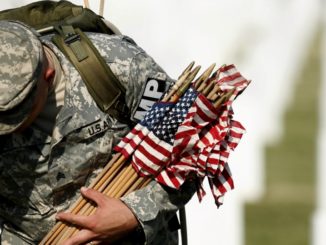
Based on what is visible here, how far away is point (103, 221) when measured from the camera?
167 inches

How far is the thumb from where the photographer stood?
169 inches

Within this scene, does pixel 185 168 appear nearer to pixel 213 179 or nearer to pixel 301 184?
pixel 213 179

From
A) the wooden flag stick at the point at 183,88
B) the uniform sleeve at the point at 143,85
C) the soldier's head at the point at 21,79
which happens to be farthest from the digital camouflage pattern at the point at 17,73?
the wooden flag stick at the point at 183,88

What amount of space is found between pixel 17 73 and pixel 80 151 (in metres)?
0.37

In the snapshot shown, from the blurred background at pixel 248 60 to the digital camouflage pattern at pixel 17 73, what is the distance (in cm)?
236

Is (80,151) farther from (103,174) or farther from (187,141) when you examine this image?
(187,141)

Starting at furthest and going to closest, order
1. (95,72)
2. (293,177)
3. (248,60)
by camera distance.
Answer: (293,177), (248,60), (95,72)

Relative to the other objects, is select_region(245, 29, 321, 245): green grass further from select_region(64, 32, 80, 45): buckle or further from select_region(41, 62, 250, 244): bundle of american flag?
select_region(64, 32, 80, 45): buckle

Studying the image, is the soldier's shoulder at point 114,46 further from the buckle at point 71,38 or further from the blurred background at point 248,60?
the blurred background at point 248,60

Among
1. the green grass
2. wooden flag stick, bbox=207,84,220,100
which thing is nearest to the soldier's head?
wooden flag stick, bbox=207,84,220,100

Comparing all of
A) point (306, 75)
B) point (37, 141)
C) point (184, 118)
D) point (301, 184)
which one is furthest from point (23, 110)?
point (306, 75)

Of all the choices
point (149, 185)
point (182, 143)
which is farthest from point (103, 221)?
point (182, 143)

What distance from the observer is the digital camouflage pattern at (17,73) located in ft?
13.2

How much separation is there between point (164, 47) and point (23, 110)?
2607 mm
